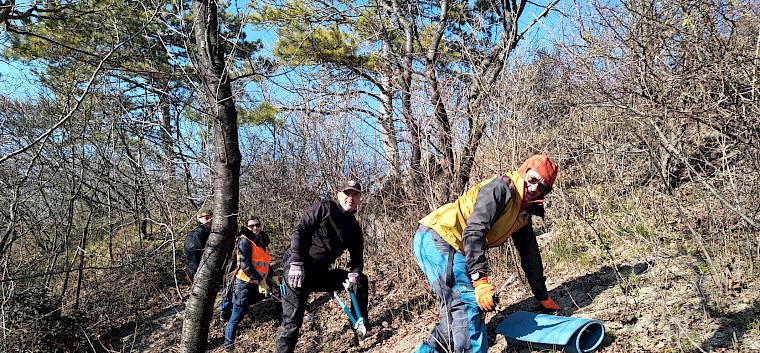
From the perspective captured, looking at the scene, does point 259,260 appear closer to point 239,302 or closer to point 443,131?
point 239,302

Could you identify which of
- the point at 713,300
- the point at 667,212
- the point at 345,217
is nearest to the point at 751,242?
the point at 713,300

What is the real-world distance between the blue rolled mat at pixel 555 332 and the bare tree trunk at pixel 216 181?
219cm

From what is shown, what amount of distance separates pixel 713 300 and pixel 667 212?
168 cm

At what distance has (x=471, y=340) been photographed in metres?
3.09

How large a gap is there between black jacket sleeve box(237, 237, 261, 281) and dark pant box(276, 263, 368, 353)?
1248 millimetres

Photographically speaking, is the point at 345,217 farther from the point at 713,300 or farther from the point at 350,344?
the point at 713,300

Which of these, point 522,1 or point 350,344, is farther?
point 522,1

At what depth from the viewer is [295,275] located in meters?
4.22

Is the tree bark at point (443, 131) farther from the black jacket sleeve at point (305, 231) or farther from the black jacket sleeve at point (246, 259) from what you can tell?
the black jacket sleeve at point (246, 259)

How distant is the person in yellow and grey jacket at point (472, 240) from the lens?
10.0 ft

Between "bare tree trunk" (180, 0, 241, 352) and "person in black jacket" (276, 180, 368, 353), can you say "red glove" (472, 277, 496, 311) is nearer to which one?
"person in black jacket" (276, 180, 368, 353)

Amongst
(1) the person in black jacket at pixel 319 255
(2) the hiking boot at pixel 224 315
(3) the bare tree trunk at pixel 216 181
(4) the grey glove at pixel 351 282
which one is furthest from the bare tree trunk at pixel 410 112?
(2) the hiking boot at pixel 224 315

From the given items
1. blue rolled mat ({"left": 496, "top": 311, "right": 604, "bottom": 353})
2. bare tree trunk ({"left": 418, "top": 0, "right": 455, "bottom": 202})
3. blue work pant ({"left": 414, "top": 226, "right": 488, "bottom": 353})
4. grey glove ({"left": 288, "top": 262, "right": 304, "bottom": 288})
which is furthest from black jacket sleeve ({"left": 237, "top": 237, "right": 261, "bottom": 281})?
blue rolled mat ({"left": 496, "top": 311, "right": 604, "bottom": 353})

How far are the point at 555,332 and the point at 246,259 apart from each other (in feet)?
12.1
